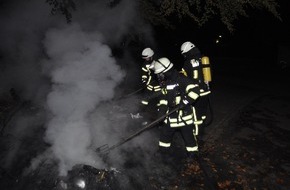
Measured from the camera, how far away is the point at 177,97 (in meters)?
5.73

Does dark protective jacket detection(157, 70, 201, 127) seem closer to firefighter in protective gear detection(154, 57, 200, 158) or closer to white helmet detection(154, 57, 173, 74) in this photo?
firefighter in protective gear detection(154, 57, 200, 158)

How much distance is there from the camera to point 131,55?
1644 cm

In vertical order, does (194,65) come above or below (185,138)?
above

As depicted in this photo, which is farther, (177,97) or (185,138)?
(185,138)

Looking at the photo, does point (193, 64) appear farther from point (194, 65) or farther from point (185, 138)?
point (185, 138)

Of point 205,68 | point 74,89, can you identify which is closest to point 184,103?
point 205,68

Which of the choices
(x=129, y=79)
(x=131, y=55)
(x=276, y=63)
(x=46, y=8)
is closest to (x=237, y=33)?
(x=276, y=63)

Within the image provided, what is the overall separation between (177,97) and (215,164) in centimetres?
174

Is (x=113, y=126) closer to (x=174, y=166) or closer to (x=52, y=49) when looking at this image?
(x=174, y=166)

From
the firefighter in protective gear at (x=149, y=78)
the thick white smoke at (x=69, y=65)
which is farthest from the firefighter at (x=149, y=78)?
the thick white smoke at (x=69, y=65)

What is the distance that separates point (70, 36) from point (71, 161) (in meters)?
3.37

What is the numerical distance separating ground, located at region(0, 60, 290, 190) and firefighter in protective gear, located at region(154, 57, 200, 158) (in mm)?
638

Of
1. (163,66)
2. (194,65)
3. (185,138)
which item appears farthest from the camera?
(194,65)

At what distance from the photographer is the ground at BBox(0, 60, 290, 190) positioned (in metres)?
4.90
